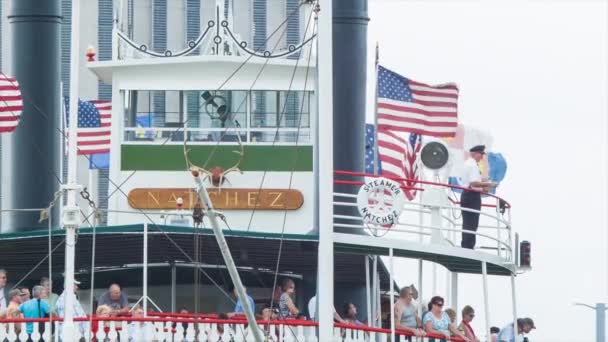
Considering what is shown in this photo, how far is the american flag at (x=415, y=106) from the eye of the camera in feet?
109

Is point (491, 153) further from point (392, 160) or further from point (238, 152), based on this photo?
point (238, 152)

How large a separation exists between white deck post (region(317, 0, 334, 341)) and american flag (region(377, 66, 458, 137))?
4.37 metres

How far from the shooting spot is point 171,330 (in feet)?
94.6

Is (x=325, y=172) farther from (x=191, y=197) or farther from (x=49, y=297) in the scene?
(x=191, y=197)

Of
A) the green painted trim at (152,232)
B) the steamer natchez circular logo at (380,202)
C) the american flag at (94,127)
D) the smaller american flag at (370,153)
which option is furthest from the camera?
the smaller american flag at (370,153)

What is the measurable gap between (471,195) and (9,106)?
250 inches

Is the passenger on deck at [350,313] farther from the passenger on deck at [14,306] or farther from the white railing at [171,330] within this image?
the passenger on deck at [14,306]

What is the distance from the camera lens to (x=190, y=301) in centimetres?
3388

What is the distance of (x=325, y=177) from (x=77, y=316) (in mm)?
3373

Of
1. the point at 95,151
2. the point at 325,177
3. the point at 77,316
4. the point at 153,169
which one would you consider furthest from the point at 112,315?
the point at 95,151

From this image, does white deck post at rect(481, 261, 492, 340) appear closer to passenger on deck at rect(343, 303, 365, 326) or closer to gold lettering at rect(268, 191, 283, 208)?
passenger on deck at rect(343, 303, 365, 326)

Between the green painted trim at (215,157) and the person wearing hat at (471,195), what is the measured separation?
270cm

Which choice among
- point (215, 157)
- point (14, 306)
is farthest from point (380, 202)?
point (14, 306)

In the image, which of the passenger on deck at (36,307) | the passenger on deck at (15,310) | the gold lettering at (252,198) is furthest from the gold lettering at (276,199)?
the passenger on deck at (36,307)
